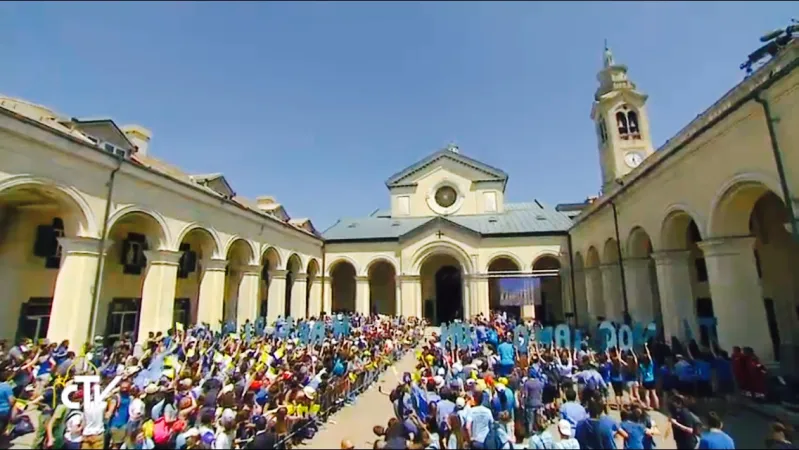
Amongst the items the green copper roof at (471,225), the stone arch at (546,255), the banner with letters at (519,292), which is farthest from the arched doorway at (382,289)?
the stone arch at (546,255)

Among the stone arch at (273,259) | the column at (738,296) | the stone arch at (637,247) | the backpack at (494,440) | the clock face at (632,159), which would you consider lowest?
the backpack at (494,440)

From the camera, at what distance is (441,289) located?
29406mm

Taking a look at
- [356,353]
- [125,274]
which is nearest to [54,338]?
[125,274]

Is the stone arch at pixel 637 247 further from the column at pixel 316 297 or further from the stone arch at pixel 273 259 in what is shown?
the column at pixel 316 297

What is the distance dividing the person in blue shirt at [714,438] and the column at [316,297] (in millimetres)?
24733

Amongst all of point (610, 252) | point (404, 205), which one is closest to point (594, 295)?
point (610, 252)

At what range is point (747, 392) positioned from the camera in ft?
28.7

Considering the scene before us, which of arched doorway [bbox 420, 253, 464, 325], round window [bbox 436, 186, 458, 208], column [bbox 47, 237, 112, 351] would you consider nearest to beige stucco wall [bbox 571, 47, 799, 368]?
arched doorway [bbox 420, 253, 464, 325]

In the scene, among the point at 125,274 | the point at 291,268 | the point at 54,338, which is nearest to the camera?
the point at 54,338

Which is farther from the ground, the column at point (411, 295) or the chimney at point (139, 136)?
the chimney at point (139, 136)

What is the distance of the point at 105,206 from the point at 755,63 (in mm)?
19246

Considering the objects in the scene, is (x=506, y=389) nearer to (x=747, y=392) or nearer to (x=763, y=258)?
(x=747, y=392)

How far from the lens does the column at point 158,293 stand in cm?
1442

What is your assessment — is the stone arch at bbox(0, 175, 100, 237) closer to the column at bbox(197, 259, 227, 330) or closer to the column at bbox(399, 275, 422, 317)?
the column at bbox(197, 259, 227, 330)
